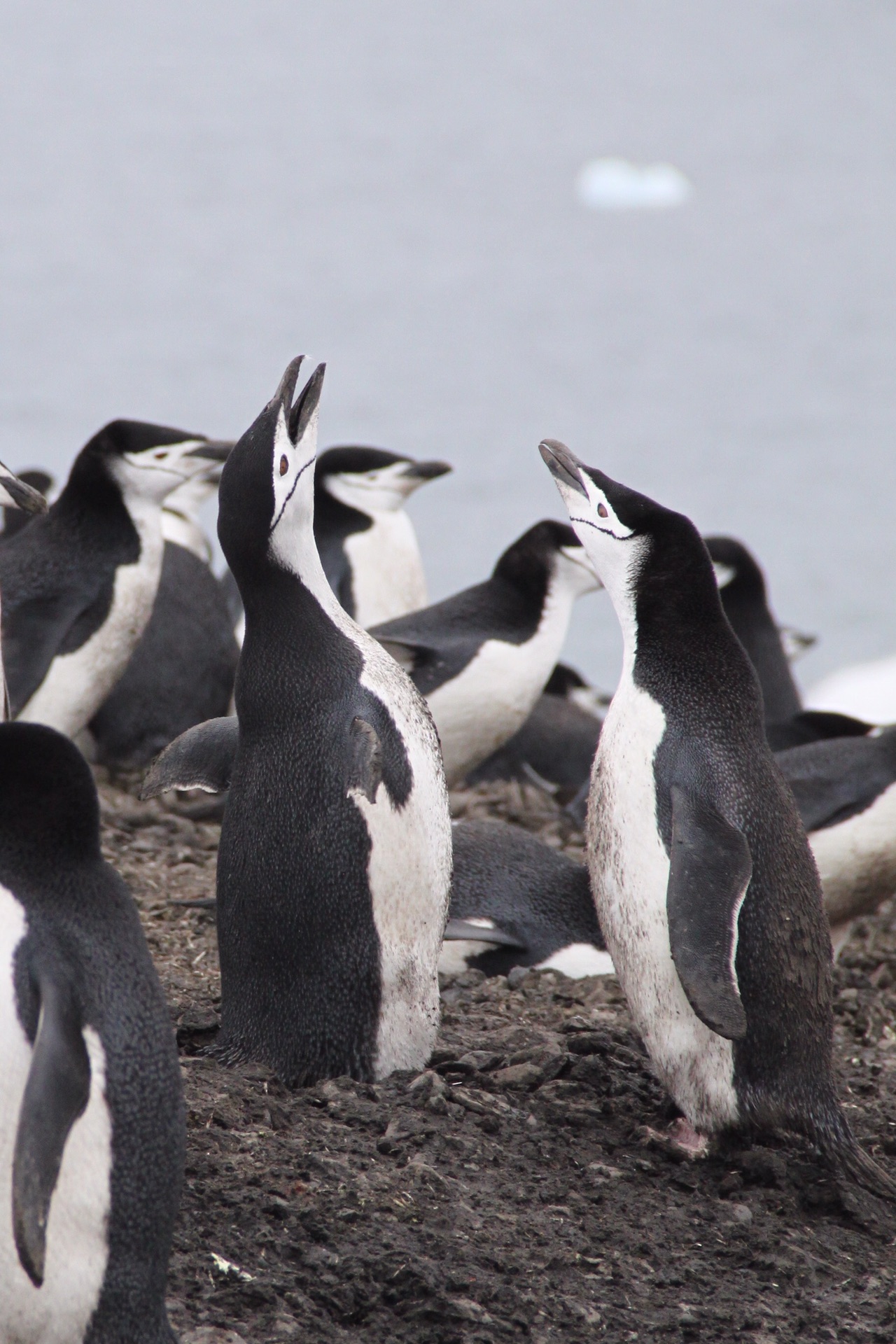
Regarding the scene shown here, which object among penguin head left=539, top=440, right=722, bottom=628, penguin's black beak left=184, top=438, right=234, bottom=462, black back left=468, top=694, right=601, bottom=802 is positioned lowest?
black back left=468, top=694, right=601, bottom=802

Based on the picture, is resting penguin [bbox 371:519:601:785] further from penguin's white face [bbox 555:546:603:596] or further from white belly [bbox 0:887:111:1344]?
white belly [bbox 0:887:111:1344]

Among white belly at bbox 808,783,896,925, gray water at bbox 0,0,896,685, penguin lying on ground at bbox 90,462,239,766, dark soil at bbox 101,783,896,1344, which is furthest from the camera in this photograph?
gray water at bbox 0,0,896,685

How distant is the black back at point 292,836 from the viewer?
2.73m

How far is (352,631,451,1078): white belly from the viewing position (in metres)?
2.75

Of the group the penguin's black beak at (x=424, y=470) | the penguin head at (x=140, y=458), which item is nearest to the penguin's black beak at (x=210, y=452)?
the penguin head at (x=140, y=458)

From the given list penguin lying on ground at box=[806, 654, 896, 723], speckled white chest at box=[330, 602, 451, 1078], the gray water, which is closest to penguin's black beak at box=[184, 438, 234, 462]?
speckled white chest at box=[330, 602, 451, 1078]

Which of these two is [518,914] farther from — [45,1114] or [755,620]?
[755,620]

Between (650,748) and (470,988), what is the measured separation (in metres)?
1.08

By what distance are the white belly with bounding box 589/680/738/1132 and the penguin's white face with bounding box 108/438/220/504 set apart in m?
2.52

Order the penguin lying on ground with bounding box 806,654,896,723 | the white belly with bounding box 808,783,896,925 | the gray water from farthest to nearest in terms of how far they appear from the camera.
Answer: the gray water, the penguin lying on ground with bounding box 806,654,896,723, the white belly with bounding box 808,783,896,925

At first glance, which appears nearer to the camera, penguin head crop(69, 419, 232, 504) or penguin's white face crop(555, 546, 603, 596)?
penguin head crop(69, 419, 232, 504)

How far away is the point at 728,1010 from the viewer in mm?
2402

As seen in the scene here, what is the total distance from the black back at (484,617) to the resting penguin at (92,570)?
32.1 inches

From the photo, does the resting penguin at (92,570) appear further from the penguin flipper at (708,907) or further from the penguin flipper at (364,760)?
the penguin flipper at (708,907)
